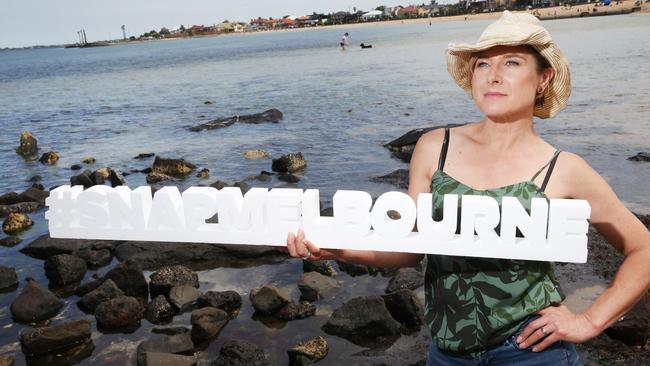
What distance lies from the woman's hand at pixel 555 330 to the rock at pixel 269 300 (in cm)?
580

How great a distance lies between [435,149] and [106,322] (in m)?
6.74

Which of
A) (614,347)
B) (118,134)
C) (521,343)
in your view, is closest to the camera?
(521,343)

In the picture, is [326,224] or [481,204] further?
[326,224]

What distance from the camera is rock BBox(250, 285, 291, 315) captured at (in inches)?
318

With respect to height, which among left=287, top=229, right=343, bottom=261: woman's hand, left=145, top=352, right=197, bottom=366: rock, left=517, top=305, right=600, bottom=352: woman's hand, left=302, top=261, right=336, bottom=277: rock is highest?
left=287, top=229, right=343, bottom=261: woman's hand

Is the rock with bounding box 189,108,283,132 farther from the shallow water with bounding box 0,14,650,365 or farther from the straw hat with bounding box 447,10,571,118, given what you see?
the straw hat with bounding box 447,10,571,118

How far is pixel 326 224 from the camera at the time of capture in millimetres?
3014

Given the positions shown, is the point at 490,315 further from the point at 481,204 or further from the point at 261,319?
the point at 261,319

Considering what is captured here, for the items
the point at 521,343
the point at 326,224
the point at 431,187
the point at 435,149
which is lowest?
the point at 521,343

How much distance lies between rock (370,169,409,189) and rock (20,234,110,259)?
749 centimetres

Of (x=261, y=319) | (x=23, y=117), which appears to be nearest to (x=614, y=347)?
(x=261, y=319)

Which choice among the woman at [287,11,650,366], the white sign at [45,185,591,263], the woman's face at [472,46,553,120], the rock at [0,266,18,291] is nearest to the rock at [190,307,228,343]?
the rock at [0,266,18,291]

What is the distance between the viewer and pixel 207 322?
7.64 metres

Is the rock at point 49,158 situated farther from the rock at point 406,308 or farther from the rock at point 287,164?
the rock at point 406,308
